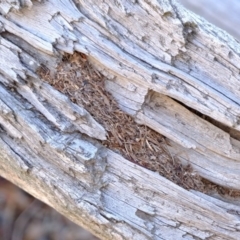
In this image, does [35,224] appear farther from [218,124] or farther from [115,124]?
[218,124]

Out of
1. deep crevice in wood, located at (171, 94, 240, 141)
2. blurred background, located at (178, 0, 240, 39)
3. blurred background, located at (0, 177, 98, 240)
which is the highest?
blurred background, located at (178, 0, 240, 39)

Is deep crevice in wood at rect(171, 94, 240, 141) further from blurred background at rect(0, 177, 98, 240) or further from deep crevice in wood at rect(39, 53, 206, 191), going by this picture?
blurred background at rect(0, 177, 98, 240)

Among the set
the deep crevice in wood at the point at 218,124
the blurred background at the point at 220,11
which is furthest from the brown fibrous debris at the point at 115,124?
the blurred background at the point at 220,11

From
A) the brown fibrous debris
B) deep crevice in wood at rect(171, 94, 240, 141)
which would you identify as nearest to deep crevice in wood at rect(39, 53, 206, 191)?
the brown fibrous debris

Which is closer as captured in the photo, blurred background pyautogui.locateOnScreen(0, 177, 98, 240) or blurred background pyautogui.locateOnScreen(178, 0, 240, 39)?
blurred background pyautogui.locateOnScreen(178, 0, 240, 39)

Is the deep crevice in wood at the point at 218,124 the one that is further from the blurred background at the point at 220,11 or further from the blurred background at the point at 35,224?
the blurred background at the point at 35,224

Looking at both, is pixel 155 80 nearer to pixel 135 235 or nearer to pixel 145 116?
pixel 145 116

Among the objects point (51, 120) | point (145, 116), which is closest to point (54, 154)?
point (51, 120)
